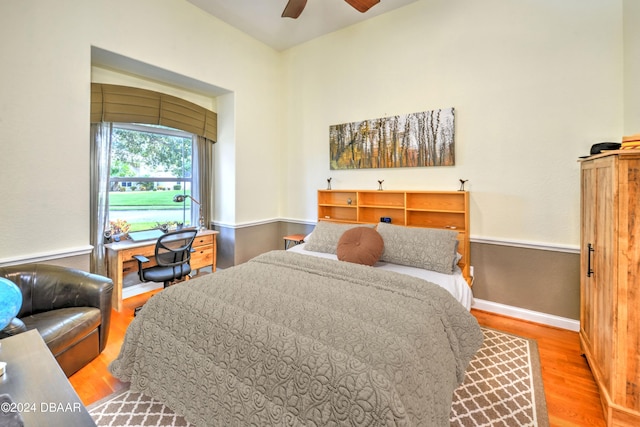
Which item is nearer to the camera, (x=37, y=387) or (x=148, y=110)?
(x=37, y=387)

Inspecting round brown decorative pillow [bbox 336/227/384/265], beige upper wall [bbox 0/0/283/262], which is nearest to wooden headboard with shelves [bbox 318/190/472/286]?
round brown decorative pillow [bbox 336/227/384/265]

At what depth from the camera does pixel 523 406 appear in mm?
1754

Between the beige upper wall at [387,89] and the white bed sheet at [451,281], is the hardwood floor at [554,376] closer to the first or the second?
the white bed sheet at [451,281]

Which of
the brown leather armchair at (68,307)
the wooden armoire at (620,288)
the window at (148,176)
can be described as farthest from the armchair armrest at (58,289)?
the wooden armoire at (620,288)

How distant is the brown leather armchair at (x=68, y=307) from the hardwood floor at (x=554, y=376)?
15 cm

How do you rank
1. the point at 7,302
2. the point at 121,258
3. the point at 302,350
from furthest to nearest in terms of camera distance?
the point at 121,258 < the point at 302,350 < the point at 7,302

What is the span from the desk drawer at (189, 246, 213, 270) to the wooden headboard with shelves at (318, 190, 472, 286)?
151 cm

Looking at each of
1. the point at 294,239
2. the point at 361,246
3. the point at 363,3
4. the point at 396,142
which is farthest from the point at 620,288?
the point at 294,239

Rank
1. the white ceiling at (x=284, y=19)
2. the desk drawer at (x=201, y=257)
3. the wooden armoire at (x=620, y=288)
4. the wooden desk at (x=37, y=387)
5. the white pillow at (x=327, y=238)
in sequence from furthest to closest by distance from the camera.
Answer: the desk drawer at (x=201, y=257) < the white ceiling at (x=284, y=19) < the white pillow at (x=327, y=238) < the wooden armoire at (x=620, y=288) < the wooden desk at (x=37, y=387)

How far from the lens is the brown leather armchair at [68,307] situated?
1.95 meters

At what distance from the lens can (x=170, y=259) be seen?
295 cm

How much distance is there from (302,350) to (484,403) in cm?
131

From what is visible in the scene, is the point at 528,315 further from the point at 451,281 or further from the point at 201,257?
the point at 201,257

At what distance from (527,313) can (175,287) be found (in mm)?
3143
